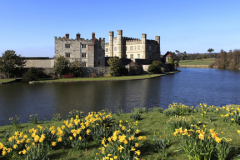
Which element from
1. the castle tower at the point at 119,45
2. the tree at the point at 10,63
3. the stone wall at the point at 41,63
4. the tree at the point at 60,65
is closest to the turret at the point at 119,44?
the castle tower at the point at 119,45

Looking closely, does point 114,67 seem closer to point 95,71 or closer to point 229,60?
point 95,71

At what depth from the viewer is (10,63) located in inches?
1889

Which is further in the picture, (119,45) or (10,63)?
(119,45)

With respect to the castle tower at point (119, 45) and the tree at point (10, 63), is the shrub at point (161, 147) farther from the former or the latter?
the castle tower at point (119, 45)

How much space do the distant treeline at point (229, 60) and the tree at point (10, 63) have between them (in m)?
95.1

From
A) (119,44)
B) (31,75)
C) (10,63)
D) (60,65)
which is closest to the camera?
(31,75)

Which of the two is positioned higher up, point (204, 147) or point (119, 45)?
point (119, 45)

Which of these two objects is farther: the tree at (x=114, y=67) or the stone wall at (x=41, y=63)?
the stone wall at (x=41, y=63)

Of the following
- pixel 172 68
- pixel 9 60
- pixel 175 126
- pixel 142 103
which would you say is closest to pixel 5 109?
pixel 142 103

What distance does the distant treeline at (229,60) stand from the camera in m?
99.8

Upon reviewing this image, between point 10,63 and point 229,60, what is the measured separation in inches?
4033

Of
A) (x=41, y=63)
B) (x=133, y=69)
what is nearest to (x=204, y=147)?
(x=133, y=69)

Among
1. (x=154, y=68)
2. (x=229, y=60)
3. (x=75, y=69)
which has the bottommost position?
(x=75, y=69)

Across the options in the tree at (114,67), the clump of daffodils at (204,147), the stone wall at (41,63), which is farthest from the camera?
the stone wall at (41,63)
